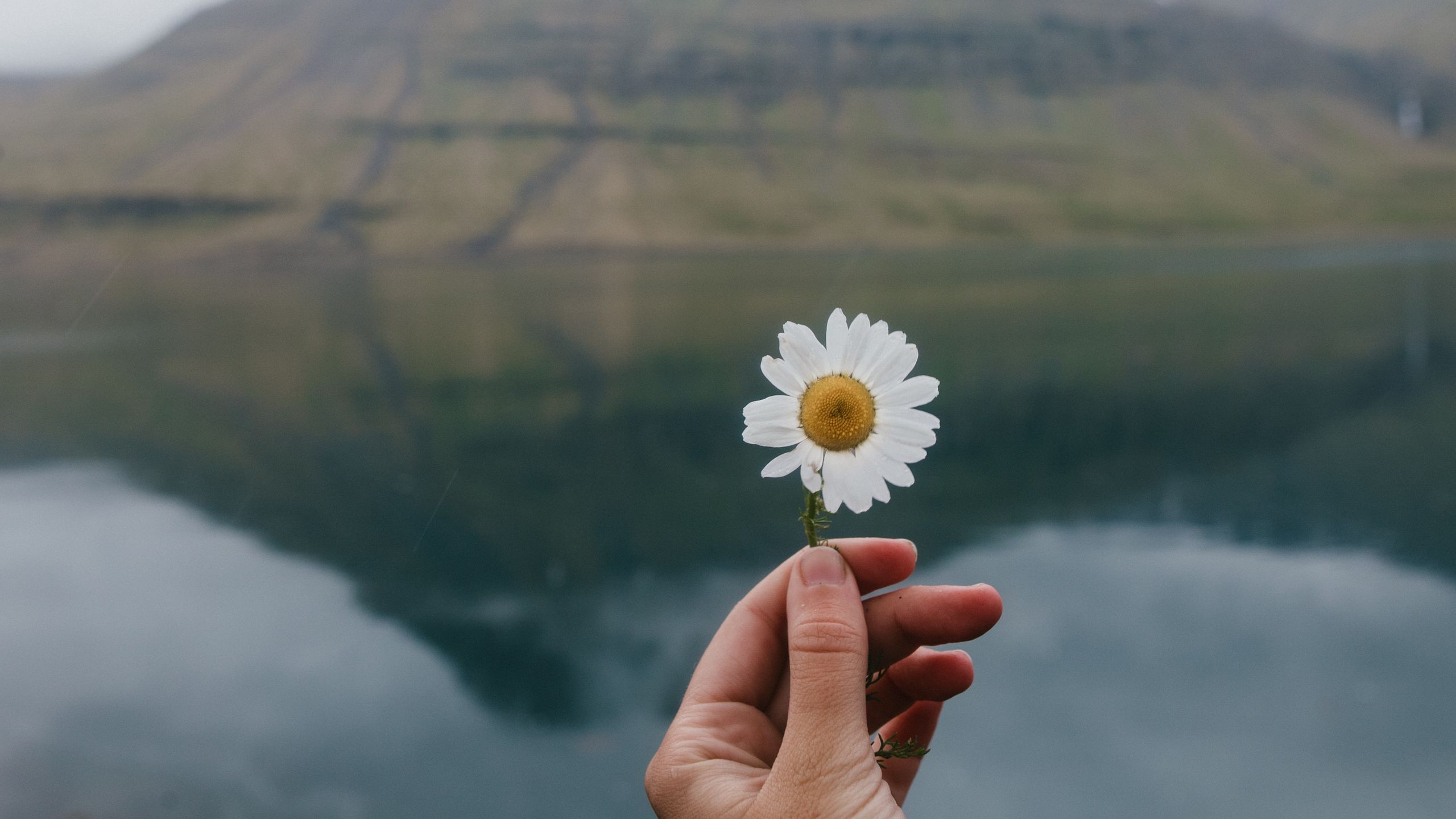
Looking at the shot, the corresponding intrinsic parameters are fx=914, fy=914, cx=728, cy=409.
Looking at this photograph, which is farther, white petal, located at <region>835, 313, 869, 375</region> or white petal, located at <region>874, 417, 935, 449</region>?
white petal, located at <region>835, 313, 869, 375</region>

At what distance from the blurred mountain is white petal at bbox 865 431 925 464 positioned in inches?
4871

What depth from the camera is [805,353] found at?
195 cm

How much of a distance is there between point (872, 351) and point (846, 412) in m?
0.16

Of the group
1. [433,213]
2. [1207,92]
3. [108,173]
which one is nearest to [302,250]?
[433,213]

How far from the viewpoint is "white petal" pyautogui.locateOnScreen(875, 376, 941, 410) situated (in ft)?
6.13

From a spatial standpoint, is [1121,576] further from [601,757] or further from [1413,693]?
[601,757]

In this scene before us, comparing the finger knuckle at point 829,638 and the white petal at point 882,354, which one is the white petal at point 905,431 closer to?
the white petal at point 882,354

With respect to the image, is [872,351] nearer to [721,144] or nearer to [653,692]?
[653,692]

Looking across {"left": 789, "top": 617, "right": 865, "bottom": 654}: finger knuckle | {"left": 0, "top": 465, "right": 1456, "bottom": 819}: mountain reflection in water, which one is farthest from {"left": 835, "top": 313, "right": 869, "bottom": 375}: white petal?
{"left": 0, "top": 465, "right": 1456, "bottom": 819}: mountain reflection in water

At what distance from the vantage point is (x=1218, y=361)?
34.3 m

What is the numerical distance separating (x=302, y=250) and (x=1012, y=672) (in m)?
124

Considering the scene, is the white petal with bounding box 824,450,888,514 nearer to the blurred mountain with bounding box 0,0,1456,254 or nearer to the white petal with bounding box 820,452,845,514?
the white petal with bounding box 820,452,845,514

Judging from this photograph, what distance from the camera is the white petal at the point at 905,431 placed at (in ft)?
6.04

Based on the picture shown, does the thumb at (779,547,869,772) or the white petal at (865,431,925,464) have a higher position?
the white petal at (865,431,925,464)
